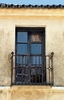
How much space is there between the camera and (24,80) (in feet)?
52.2

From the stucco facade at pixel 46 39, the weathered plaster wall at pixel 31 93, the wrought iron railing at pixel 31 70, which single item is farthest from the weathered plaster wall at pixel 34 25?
the weathered plaster wall at pixel 31 93

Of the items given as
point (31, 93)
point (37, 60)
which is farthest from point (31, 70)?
point (31, 93)

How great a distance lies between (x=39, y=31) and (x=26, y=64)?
1.57 metres

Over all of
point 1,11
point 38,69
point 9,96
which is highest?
point 1,11

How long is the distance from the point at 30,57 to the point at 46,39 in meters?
1.00

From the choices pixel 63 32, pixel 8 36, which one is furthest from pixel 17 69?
pixel 63 32

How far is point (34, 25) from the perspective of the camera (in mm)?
16500

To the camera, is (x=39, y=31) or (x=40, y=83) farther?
(x=39, y=31)

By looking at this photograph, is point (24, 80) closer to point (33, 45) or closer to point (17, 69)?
point (17, 69)

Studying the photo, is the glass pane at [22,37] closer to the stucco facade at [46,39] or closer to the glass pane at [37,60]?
the stucco facade at [46,39]

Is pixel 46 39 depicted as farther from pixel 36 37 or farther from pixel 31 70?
pixel 31 70

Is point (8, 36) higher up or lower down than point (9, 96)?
higher up

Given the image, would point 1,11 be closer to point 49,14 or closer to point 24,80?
point 49,14

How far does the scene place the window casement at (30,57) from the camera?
52.4 feet
